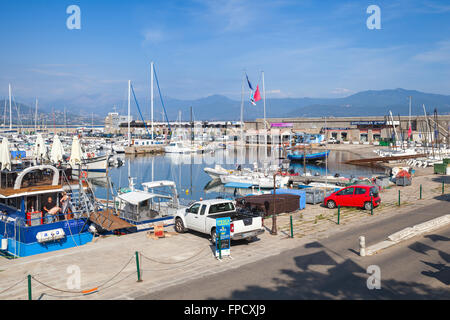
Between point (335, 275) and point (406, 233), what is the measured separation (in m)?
5.52

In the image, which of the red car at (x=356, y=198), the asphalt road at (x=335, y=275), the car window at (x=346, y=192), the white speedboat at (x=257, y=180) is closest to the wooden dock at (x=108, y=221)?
the asphalt road at (x=335, y=275)

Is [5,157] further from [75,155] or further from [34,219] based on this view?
[34,219]

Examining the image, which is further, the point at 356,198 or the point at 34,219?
the point at 356,198

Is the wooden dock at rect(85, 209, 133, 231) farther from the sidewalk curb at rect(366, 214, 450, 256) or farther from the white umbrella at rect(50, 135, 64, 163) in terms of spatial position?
the sidewalk curb at rect(366, 214, 450, 256)

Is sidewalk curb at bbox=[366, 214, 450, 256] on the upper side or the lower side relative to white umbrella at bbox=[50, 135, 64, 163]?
lower

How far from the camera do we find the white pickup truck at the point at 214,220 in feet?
49.6

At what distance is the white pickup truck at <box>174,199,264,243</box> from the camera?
15.1 m

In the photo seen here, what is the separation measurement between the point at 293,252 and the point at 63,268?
837 centimetres

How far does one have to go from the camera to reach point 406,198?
26.0 meters

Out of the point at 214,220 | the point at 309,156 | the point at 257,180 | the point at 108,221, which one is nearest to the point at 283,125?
the point at 309,156

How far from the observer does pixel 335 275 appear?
1179 centimetres

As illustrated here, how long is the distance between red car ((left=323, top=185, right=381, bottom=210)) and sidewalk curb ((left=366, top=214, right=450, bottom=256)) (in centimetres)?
440

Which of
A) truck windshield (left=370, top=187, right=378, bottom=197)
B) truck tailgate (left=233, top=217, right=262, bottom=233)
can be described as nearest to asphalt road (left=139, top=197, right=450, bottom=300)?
truck tailgate (left=233, top=217, right=262, bottom=233)

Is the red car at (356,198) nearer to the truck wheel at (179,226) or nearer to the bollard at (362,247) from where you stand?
the bollard at (362,247)
